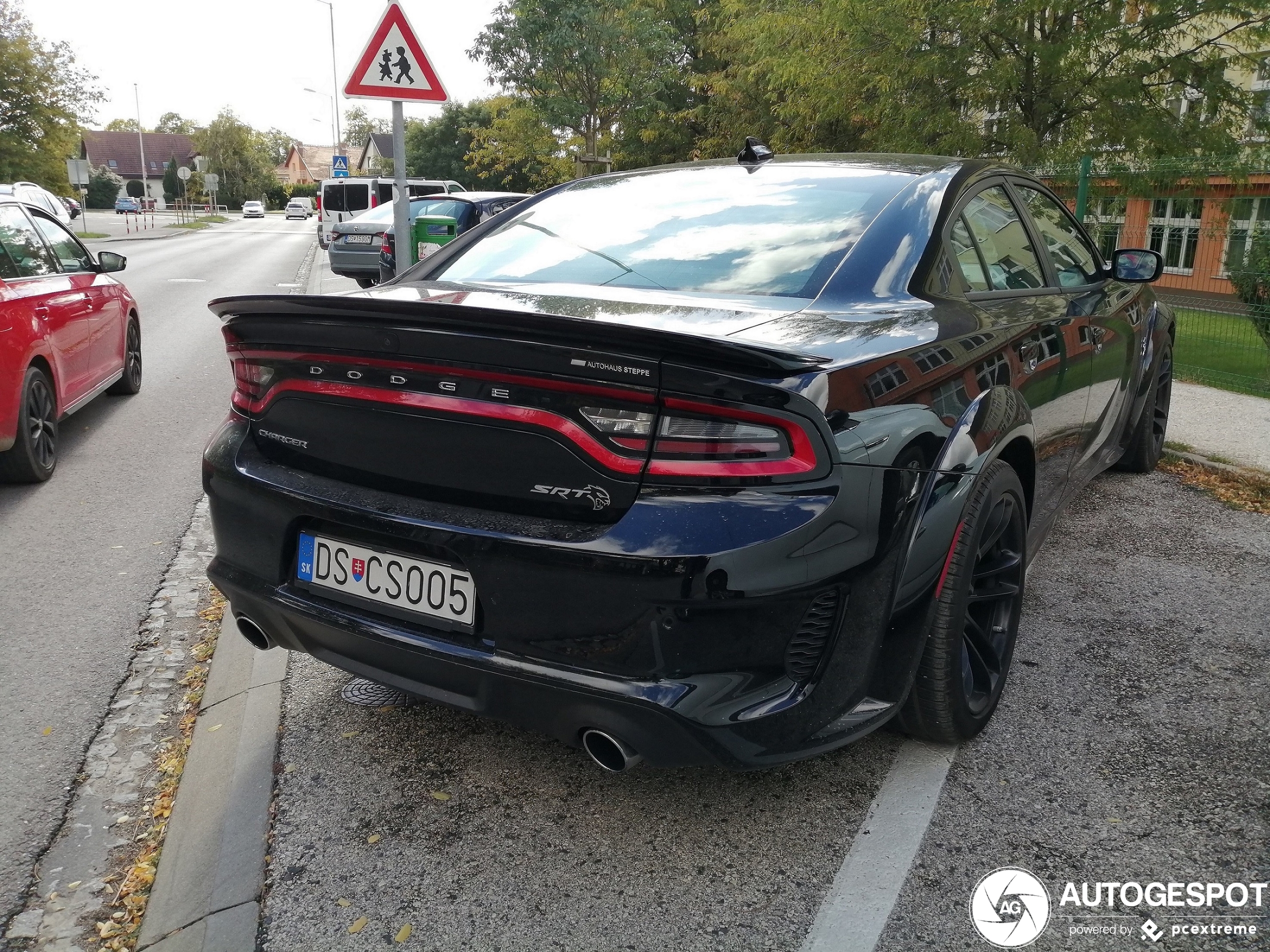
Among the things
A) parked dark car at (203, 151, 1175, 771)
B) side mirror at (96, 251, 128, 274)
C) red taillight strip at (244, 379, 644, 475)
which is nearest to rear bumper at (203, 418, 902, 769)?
parked dark car at (203, 151, 1175, 771)

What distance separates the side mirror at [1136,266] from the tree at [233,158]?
106775mm

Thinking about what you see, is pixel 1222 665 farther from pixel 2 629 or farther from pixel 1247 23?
pixel 1247 23

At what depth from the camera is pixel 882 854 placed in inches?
101

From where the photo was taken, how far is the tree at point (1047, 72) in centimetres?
1177

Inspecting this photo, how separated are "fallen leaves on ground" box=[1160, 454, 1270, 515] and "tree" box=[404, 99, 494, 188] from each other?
2335 inches

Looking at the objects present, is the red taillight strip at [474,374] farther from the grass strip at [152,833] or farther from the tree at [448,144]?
the tree at [448,144]

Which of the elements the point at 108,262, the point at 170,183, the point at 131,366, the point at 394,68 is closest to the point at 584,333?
the point at 394,68

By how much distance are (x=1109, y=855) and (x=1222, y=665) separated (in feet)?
4.61

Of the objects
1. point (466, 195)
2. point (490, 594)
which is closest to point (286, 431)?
point (490, 594)

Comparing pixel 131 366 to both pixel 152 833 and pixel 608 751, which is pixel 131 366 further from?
pixel 608 751

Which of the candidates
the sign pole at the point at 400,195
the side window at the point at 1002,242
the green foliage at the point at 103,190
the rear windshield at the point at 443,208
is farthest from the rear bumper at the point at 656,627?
the green foliage at the point at 103,190

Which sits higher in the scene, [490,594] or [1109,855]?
[490,594]

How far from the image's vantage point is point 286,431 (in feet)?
8.96

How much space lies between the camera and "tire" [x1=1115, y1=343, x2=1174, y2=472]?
230 inches
